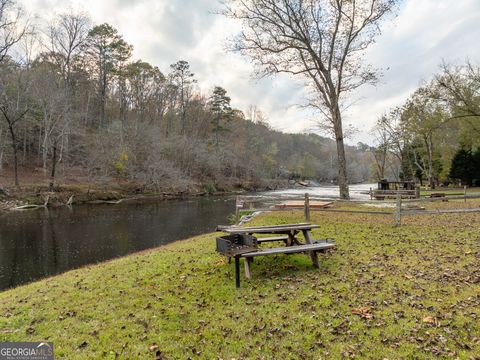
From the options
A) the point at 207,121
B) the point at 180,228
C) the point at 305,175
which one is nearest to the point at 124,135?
A: the point at 207,121

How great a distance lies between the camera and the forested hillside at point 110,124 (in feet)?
105

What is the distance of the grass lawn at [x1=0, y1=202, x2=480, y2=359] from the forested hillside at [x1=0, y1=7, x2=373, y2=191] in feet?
90.4

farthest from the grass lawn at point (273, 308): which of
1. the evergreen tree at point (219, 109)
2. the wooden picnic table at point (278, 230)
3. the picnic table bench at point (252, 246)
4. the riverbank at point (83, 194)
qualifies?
the evergreen tree at point (219, 109)

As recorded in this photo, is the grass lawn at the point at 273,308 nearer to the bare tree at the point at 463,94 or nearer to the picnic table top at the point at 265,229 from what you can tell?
the picnic table top at the point at 265,229

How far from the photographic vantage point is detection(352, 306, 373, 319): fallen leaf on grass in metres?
4.01

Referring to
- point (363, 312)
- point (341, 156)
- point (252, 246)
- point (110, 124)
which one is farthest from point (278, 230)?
point (110, 124)

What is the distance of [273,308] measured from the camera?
445 centimetres

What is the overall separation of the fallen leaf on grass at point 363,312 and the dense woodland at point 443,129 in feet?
90.6

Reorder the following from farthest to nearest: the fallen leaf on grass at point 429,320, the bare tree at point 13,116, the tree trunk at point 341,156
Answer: the bare tree at point 13,116, the tree trunk at point 341,156, the fallen leaf on grass at point 429,320

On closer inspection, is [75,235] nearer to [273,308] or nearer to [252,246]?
[252,246]

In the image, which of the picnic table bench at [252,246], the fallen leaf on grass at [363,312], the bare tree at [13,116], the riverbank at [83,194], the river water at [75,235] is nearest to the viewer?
the fallen leaf on grass at [363,312]

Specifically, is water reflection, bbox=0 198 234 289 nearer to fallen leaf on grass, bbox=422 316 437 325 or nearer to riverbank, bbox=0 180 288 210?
riverbank, bbox=0 180 288 210

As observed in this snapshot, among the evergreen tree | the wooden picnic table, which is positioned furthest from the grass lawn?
the evergreen tree

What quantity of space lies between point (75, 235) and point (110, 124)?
3190 cm
